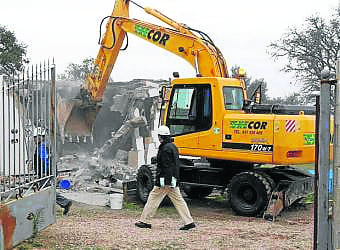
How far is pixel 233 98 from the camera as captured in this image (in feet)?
36.9

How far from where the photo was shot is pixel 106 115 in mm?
17906

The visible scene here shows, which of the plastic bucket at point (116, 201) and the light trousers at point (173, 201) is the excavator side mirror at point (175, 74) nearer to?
the plastic bucket at point (116, 201)

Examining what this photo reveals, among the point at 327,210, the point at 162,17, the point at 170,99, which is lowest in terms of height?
the point at 327,210

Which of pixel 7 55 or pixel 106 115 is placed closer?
pixel 106 115

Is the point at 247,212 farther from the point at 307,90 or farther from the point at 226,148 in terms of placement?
the point at 307,90

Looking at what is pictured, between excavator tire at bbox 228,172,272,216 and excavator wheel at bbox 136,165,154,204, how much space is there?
1.85 meters

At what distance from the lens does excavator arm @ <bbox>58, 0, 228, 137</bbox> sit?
12.0 metres

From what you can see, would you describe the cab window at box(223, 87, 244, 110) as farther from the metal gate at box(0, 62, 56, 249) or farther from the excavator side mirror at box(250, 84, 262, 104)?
the metal gate at box(0, 62, 56, 249)

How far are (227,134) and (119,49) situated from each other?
4561mm

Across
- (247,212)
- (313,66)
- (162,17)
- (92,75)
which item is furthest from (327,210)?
(313,66)

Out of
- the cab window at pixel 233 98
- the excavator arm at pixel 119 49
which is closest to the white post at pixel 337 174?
the cab window at pixel 233 98

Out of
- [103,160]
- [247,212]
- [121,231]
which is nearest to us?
[121,231]

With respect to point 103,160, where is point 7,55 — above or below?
above

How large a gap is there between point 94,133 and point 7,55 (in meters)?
13.7
